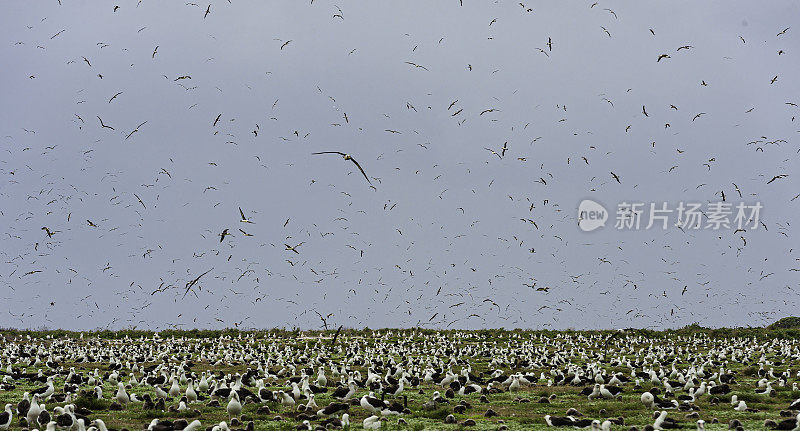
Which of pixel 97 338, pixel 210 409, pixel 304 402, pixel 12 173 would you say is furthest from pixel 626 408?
pixel 97 338

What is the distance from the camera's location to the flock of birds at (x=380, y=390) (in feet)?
64.1

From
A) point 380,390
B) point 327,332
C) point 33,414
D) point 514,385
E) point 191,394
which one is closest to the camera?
point 33,414

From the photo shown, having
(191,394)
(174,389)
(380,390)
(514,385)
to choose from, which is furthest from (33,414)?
(514,385)

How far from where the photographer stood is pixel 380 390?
82.6ft

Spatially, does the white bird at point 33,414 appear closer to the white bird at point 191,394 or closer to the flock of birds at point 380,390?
the flock of birds at point 380,390

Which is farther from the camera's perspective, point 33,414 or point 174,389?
point 174,389

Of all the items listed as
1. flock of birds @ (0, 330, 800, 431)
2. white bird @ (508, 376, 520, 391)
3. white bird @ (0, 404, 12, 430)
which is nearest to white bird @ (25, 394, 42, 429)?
flock of birds @ (0, 330, 800, 431)

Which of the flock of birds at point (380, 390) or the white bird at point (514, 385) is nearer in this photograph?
the flock of birds at point (380, 390)

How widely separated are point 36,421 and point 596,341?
150 feet

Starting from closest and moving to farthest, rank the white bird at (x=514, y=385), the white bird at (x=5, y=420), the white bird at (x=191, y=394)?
the white bird at (x=5, y=420), the white bird at (x=191, y=394), the white bird at (x=514, y=385)

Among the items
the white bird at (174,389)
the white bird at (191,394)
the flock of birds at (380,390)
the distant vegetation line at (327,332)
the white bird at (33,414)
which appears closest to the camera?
the white bird at (33,414)

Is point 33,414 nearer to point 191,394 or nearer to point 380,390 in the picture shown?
point 191,394

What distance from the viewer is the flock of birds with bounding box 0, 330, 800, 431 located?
1953 cm

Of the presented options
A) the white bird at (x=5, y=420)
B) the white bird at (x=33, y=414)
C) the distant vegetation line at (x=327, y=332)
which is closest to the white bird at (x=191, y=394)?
the white bird at (x=33, y=414)
